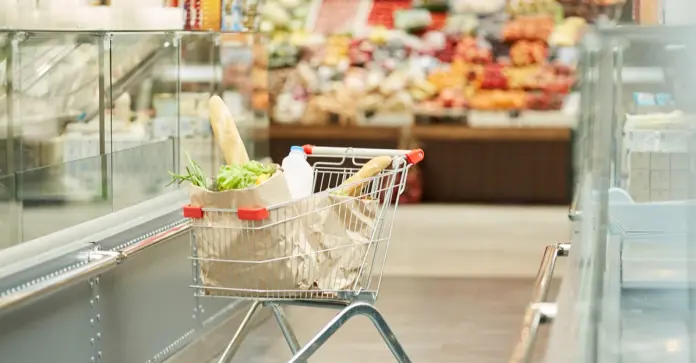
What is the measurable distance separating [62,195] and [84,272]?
421 mm

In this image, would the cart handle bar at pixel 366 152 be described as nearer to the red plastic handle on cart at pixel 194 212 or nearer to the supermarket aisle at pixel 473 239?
the red plastic handle on cart at pixel 194 212

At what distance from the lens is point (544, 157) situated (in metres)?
9.25

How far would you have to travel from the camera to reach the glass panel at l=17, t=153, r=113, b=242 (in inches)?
137

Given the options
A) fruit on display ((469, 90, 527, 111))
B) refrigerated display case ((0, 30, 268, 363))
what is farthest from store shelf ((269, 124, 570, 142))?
refrigerated display case ((0, 30, 268, 363))

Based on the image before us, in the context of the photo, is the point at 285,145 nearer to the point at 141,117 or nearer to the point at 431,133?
the point at 431,133

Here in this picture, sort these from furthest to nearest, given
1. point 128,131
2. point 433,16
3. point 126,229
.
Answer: point 433,16
point 128,131
point 126,229

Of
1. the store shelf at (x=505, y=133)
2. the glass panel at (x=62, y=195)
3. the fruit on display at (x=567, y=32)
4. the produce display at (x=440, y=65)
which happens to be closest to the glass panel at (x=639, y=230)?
the glass panel at (x=62, y=195)

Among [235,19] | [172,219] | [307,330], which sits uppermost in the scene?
[235,19]

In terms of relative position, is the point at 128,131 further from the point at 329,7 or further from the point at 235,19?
the point at 329,7

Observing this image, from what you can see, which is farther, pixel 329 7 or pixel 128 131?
pixel 329 7

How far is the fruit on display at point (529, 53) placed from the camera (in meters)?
9.59

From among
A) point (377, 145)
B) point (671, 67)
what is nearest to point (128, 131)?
A: point (671, 67)

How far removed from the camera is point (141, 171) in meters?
4.36

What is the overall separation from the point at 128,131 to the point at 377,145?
208 inches
